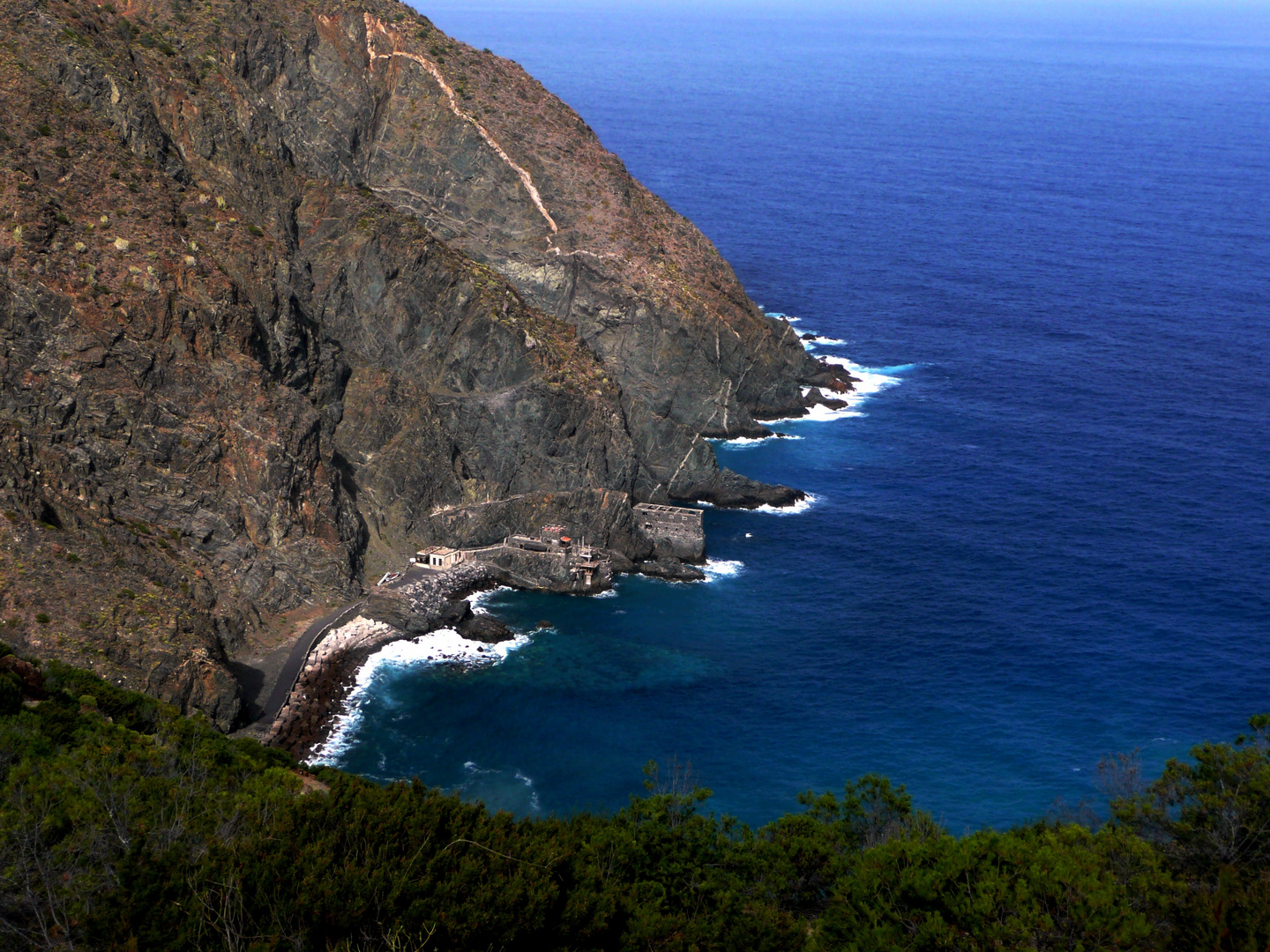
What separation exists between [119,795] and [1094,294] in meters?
179

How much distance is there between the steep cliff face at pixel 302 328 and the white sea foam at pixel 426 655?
6.94 meters

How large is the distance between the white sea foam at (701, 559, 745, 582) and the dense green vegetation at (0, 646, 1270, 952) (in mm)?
49940

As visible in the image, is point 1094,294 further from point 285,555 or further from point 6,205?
point 6,205

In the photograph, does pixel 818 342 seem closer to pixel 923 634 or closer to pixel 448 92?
pixel 448 92

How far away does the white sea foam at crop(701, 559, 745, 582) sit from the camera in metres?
110

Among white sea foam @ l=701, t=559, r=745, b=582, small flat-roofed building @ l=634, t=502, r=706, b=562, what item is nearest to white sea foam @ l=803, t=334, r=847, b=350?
small flat-roofed building @ l=634, t=502, r=706, b=562

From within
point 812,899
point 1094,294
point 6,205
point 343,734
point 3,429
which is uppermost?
point 1094,294

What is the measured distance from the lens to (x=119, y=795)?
47.6 m

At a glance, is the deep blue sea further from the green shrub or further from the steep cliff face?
the green shrub

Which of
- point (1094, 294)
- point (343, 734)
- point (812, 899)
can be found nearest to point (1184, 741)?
point (812, 899)

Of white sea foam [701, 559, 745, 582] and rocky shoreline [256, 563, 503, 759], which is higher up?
white sea foam [701, 559, 745, 582]

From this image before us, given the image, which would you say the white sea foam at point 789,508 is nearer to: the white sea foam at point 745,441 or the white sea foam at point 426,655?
the white sea foam at point 745,441

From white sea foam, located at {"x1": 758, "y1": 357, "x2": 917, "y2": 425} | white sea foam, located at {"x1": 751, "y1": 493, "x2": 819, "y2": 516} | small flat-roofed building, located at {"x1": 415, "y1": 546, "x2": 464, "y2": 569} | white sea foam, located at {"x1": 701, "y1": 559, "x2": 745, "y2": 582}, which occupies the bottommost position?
small flat-roofed building, located at {"x1": 415, "y1": 546, "x2": 464, "y2": 569}

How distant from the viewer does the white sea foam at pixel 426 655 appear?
90.2 meters
